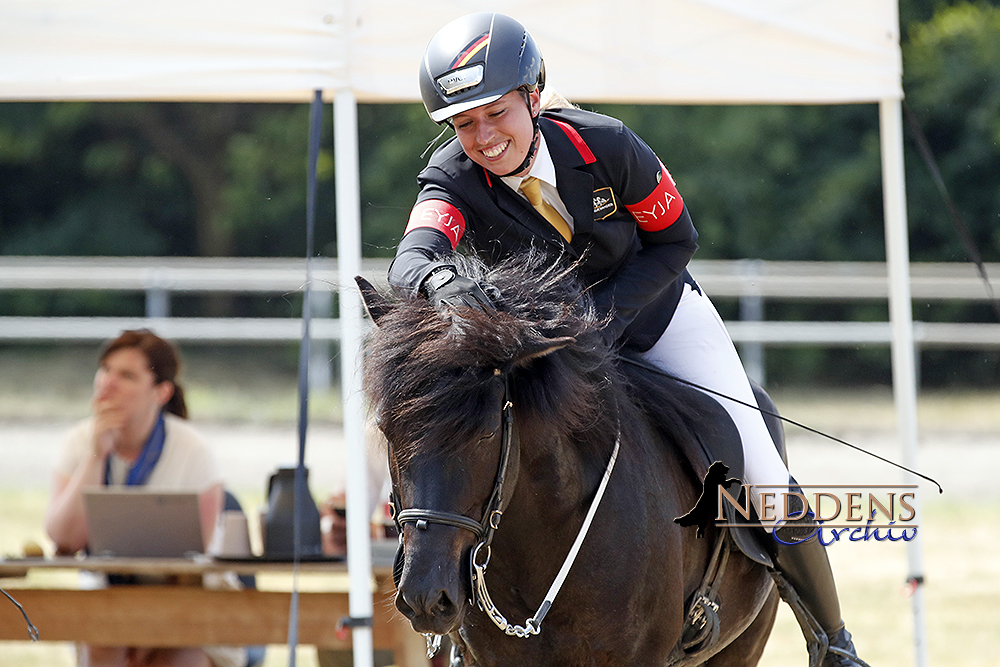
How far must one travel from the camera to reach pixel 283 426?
1278cm

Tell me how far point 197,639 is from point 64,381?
41.7 ft

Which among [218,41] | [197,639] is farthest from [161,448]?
[218,41]

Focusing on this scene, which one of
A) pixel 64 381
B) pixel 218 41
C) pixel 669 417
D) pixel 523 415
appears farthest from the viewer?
pixel 64 381

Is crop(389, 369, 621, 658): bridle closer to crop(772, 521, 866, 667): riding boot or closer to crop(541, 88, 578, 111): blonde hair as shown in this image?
crop(772, 521, 866, 667): riding boot

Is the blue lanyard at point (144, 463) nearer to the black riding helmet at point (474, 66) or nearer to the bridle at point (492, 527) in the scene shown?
the bridle at point (492, 527)

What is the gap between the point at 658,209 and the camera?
9.41 feet

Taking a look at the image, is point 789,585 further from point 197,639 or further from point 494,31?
point 197,639

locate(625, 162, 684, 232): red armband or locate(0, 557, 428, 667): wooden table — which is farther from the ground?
locate(625, 162, 684, 232): red armband

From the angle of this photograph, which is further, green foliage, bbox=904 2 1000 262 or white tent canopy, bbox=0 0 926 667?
green foliage, bbox=904 2 1000 262

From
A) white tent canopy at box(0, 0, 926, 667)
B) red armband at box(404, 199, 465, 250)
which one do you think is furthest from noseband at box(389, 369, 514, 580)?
white tent canopy at box(0, 0, 926, 667)

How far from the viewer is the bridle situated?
2051 mm

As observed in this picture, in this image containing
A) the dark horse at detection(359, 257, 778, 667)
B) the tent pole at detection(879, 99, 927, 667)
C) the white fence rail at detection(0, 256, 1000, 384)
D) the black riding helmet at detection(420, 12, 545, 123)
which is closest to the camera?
the dark horse at detection(359, 257, 778, 667)

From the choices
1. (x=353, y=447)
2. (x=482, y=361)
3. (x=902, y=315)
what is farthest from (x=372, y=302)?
(x=902, y=315)

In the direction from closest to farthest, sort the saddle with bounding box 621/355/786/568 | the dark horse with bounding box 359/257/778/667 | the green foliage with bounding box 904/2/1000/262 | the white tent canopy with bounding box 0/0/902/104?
the dark horse with bounding box 359/257/778/667 < the saddle with bounding box 621/355/786/568 < the white tent canopy with bounding box 0/0/902/104 < the green foliage with bounding box 904/2/1000/262
